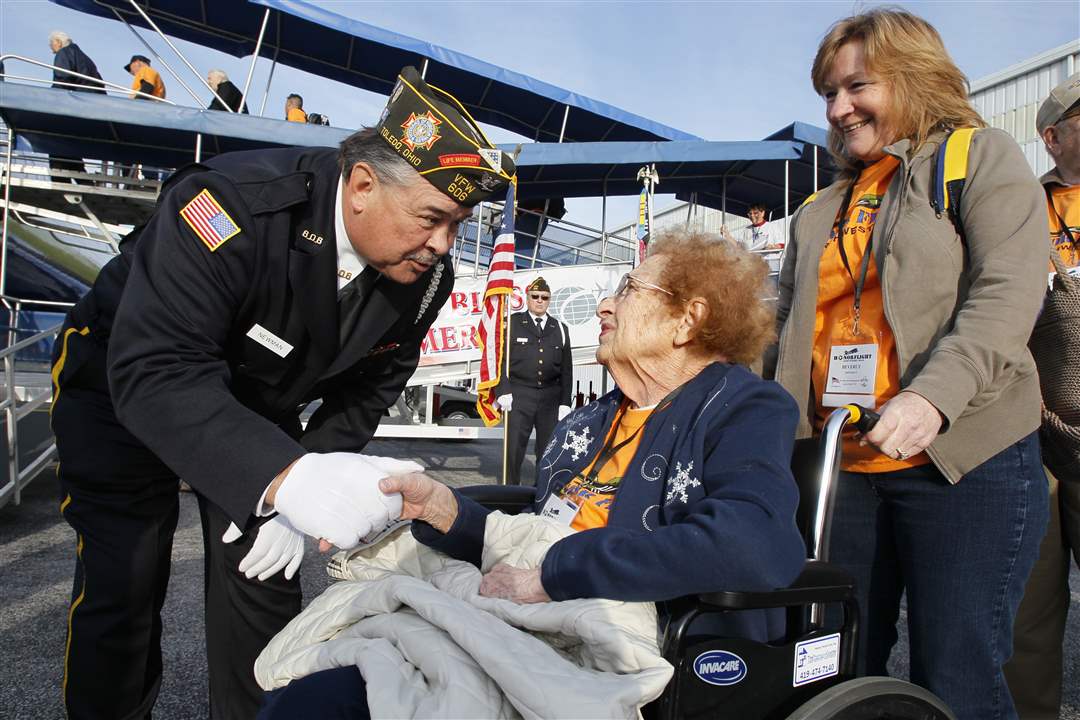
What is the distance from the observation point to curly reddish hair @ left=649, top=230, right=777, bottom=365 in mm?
1711

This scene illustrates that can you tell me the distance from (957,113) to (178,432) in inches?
69.1

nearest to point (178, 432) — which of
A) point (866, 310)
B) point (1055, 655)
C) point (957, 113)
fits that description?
point (866, 310)

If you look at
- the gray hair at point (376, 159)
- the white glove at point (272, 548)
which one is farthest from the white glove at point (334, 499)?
the gray hair at point (376, 159)

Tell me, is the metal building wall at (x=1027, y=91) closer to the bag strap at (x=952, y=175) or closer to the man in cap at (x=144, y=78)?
the man in cap at (x=144, y=78)

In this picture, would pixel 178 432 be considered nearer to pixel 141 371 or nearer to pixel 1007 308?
pixel 141 371

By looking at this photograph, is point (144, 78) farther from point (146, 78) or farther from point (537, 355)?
point (537, 355)

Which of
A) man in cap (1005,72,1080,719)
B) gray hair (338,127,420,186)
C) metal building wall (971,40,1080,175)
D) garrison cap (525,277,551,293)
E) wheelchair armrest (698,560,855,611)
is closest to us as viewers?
wheelchair armrest (698,560,855,611)

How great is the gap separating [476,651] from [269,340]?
3.17ft

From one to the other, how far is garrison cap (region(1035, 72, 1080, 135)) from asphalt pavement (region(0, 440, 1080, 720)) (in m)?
1.91

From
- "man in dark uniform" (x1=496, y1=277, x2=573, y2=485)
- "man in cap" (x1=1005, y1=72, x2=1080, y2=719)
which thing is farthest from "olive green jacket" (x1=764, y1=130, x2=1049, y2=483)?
"man in dark uniform" (x1=496, y1=277, x2=573, y2=485)

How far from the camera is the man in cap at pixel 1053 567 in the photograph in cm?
201

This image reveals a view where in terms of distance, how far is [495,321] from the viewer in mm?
6535

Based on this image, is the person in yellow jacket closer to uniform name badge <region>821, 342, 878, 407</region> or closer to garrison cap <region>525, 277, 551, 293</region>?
garrison cap <region>525, 277, 551, 293</region>

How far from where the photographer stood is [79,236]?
889 cm
